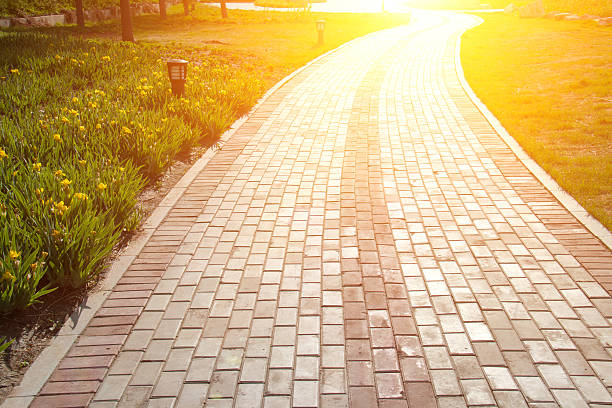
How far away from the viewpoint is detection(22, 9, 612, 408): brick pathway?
336 centimetres

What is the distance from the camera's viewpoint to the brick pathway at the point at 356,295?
336cm

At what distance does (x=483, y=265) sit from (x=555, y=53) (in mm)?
14824

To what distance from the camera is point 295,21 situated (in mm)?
30938

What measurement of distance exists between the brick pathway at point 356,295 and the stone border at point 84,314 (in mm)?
72

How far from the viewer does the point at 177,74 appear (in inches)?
365

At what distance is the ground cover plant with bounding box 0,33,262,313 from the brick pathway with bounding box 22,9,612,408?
1.68ft

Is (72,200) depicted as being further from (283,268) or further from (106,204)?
(283,268)

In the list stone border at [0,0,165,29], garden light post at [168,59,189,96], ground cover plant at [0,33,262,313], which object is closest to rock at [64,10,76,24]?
stone border at [0,0,165,29]

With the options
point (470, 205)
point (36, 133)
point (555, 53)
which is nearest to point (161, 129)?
point (36, 133)

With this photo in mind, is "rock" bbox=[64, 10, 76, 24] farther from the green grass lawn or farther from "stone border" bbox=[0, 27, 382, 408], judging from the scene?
"stone border" bbox=[0, 27, 382, 408]

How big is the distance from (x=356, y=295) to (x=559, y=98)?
28.3 feet

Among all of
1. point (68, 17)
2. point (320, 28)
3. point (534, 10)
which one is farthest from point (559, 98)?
point (534, 10)

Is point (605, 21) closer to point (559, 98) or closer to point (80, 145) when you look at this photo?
point (559, 98)

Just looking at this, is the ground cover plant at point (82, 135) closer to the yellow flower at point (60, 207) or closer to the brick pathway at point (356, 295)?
A: the yellow flower at point (60, 207)
